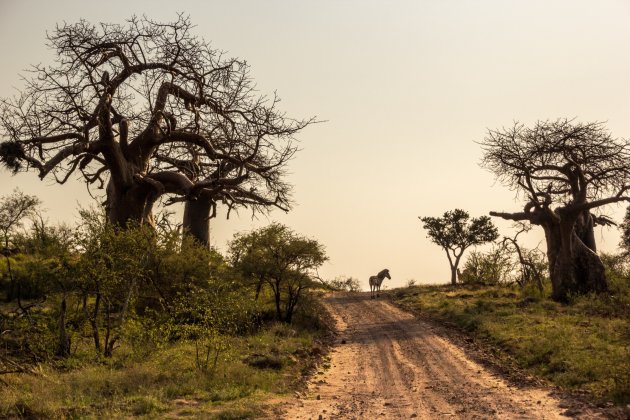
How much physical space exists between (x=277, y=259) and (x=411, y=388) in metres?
8.97

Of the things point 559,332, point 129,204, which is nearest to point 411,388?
point 559,332

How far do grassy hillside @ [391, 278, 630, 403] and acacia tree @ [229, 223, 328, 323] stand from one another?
5.37 metres

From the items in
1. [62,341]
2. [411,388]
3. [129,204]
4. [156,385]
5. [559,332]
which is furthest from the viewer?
[129,204]

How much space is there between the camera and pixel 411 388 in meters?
11.1

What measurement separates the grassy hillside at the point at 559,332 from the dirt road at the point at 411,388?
1.00 metres

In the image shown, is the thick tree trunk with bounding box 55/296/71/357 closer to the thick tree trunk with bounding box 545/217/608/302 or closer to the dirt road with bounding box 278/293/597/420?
the dirt road with bounding box 278/293/597/420

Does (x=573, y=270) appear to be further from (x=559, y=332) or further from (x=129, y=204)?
(x=129, y=204)

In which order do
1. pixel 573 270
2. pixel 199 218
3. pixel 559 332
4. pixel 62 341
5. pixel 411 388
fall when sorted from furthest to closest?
pixel 573 270, pixel 199 218, pixel 559 332, pixel 62 341, pixel 411 388

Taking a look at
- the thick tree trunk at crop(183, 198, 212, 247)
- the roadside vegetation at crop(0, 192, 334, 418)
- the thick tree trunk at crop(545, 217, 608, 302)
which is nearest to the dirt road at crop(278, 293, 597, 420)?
the roadside vegetation at crop(0, 192, 334, 418)

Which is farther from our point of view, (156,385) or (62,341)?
(62,341)

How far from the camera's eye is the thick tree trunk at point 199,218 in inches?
926

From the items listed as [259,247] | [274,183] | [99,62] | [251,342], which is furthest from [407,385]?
[99,62]

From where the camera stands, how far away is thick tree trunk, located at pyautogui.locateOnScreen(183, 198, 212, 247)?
77.2ft

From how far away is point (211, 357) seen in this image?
13.0 m
